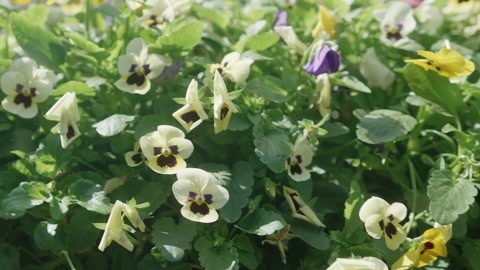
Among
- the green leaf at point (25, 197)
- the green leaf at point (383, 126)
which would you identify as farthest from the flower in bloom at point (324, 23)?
the green leaf at point (25, 197)

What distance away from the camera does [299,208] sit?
104 cm

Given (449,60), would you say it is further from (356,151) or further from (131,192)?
(131,192)

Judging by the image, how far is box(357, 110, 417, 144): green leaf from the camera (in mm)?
1069

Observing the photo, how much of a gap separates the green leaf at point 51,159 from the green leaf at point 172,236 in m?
0.20

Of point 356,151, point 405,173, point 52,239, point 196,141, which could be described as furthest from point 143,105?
point 405,173

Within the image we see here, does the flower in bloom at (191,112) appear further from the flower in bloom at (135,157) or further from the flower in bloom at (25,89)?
the flower in bloom at (25,89)

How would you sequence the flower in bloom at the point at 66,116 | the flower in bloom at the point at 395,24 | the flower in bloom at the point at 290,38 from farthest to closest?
the flower in bloom at the point at 395,24 → the flower in bloom at the point at 290,38 → the flower in bloom at the point at 66,116

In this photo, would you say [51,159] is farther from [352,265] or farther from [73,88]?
[352,265]

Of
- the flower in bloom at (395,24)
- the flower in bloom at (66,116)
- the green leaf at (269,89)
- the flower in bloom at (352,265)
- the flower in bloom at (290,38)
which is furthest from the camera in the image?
the flower in bloom at (395,24)

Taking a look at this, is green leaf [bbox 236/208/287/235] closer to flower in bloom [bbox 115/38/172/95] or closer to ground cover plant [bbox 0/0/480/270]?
ground cover plant [bbox 0/0/480/270]

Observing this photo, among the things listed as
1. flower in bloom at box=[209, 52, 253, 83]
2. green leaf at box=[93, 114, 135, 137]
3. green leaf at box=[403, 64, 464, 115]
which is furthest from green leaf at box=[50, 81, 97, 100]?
green leaf at box=[403, 64, 464, 115]

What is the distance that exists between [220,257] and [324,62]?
0.40m

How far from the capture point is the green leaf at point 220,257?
939mm

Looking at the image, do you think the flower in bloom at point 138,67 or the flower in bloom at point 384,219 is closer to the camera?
the flower in bloom at point 384,219
